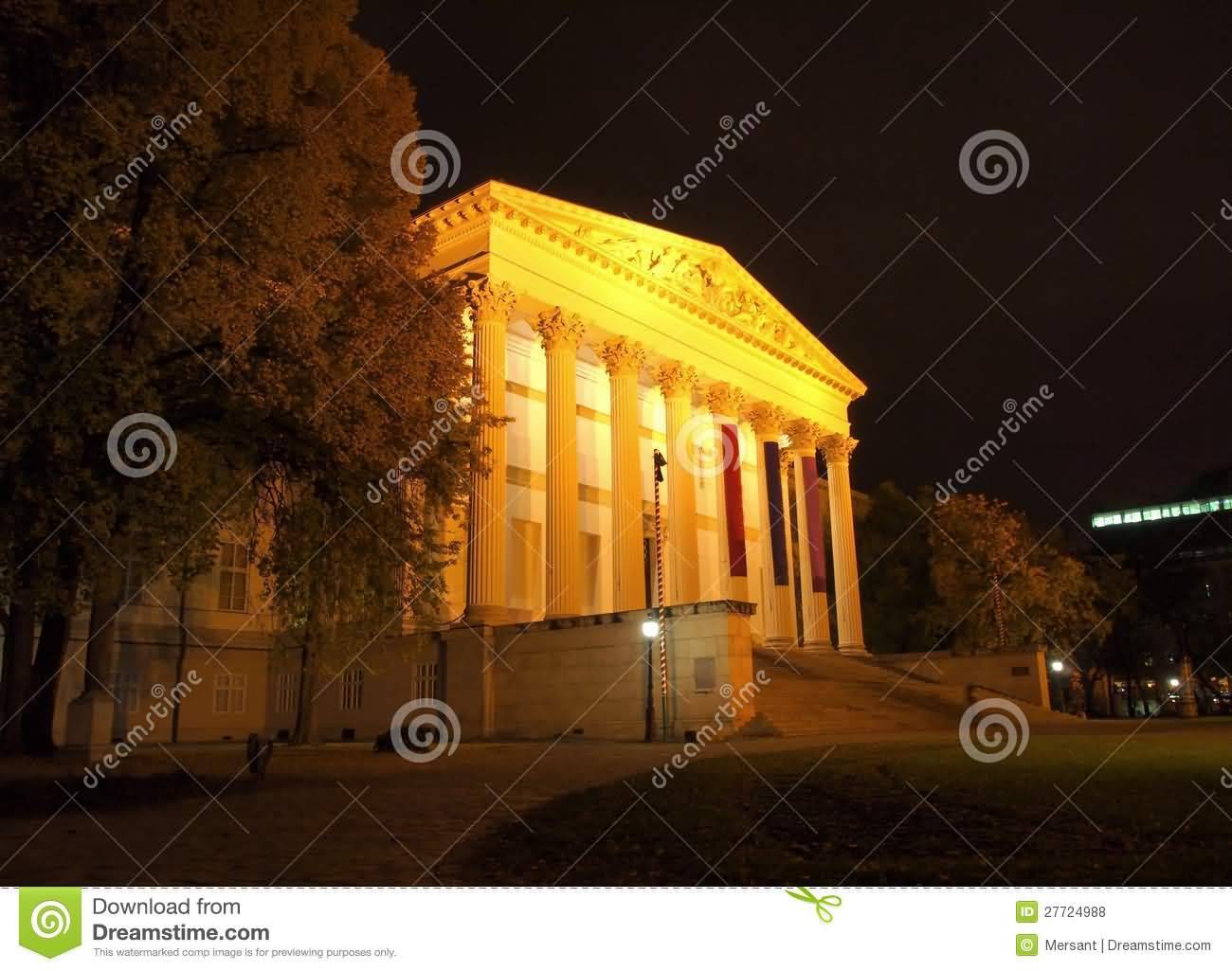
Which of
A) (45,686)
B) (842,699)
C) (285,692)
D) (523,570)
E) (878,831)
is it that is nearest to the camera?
(878,831)

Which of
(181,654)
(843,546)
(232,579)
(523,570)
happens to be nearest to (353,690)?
(181,654)

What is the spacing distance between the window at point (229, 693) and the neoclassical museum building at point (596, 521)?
0.07 meters

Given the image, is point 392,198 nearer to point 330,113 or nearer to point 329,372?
point 330,113

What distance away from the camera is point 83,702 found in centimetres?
1455

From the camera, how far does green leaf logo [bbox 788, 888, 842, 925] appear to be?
511 centimetres

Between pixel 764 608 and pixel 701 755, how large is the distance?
25.1m

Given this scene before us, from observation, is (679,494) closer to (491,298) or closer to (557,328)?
(557,328)

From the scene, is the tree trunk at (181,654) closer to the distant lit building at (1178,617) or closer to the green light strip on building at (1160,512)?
the distant lit building at (1178,617)

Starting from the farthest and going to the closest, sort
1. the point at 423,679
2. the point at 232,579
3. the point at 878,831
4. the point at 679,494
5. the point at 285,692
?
the point at 679,494 → the point at 232,579 → the point at 285,692 → the point at 423,679 → the point at 878,831

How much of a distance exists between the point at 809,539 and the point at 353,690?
21.6 m

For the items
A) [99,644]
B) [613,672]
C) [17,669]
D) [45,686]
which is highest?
[613,672]

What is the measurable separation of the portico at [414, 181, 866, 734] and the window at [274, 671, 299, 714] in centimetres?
780

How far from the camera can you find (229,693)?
33.5 metres

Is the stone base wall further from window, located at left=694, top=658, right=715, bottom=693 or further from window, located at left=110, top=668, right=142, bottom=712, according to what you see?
window, located at left=110, top=668, right=142, bottom=712
